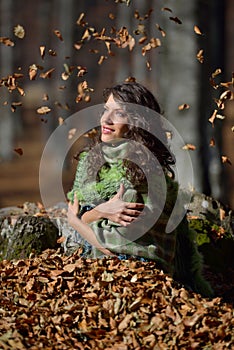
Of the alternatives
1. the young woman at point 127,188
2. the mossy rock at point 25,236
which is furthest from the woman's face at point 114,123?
the mossy rock at point 25,236

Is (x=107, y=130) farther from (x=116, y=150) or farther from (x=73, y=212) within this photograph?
(x=73, y=212)

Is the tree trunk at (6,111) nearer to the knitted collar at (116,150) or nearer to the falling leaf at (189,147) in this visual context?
the falling leaf at (189,147)

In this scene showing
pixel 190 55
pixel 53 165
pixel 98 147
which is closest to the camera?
pixel 98 147

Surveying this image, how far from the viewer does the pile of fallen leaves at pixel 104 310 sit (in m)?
4.07

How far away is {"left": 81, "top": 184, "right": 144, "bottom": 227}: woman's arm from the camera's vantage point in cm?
473

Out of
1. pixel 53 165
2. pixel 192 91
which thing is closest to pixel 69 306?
pixel 192 91

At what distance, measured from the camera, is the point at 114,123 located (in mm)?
4973

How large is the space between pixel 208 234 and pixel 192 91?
174 centimetres

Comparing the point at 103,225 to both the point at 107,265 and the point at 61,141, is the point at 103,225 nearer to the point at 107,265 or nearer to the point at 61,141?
the point at 107,265

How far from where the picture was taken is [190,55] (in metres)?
7.00

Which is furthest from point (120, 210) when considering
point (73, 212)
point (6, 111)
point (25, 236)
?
point (6, 111)

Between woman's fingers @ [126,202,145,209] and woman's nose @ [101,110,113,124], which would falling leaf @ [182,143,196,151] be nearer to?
woman's nose @ [101,110,113,124]

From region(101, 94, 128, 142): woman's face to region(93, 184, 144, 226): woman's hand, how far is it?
38 cm

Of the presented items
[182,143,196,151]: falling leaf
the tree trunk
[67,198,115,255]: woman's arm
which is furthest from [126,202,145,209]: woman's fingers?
the tree trunk
